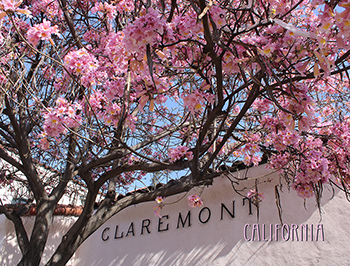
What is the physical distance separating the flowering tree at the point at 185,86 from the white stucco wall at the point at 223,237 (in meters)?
0.38

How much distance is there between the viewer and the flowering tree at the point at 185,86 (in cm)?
172

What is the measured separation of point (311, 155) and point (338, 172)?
14.7 inches

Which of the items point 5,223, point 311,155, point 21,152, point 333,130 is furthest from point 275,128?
point 5,223

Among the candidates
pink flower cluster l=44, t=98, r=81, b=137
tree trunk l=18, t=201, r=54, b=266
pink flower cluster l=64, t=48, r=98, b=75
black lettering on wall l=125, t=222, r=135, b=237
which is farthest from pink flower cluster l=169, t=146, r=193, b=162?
black lettering on wall l=125, t=222, r=135, b=237

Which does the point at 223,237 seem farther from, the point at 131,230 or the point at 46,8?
the point at 46,8

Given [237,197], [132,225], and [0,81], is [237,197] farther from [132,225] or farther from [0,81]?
[0,81]

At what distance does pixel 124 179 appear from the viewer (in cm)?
603

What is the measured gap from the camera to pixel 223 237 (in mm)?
4309

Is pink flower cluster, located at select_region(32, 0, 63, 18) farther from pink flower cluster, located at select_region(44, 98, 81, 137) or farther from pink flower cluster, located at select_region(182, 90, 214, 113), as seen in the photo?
pink flower cluster, located at select_region(182, 90, 214, 113)

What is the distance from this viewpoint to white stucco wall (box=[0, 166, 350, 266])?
3.57 m

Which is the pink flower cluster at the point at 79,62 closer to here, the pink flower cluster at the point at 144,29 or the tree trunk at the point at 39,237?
the pink flower cluster at the point at 144,29

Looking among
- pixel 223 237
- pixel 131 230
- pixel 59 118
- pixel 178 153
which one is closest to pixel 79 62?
pixel 59 118

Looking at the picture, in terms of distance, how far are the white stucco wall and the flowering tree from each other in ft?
1.23

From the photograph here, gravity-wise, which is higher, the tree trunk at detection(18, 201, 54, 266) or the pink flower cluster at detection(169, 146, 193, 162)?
the pink flower cluster at detection(169, 146, 193, 162)
